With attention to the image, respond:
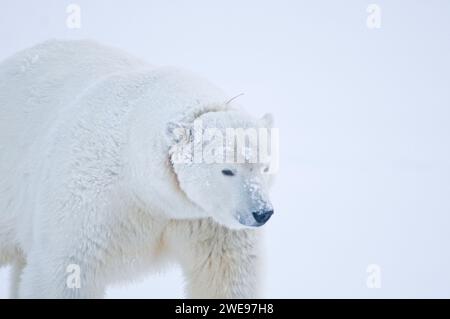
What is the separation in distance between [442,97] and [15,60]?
1224 inches

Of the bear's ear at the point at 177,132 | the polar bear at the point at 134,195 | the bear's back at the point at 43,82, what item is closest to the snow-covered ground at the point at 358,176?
the polar bear at the point at 134,195

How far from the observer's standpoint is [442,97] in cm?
3522

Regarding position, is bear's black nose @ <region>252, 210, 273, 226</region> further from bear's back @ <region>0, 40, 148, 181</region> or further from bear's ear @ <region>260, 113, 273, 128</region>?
bear's back @ <region>0, 40, 148, 181</region>

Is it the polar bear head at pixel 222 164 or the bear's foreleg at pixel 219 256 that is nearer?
the polar bear head at pixel 222 164

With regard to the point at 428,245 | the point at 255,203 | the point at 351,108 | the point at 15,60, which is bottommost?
the point at 255,203

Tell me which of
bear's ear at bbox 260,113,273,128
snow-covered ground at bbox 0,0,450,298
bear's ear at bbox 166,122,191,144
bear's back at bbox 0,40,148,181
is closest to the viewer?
bear's ear at bbox 166,122,191,144

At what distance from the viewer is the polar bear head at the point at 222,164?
4.25 metres

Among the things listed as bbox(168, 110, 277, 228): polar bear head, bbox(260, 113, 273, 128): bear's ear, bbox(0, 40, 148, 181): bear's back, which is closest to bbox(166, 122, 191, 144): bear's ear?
bbox(168, 110, 277, 228): polar bear head

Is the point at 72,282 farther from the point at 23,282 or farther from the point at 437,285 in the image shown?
the point at 437,285

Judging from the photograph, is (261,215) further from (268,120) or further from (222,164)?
(268,120)

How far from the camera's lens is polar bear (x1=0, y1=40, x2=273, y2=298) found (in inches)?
171

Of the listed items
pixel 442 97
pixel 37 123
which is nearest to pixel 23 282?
pixel 37 123

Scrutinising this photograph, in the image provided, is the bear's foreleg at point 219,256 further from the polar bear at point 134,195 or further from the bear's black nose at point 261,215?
the bear's black nose at point 261,215

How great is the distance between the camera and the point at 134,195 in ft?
14.8
